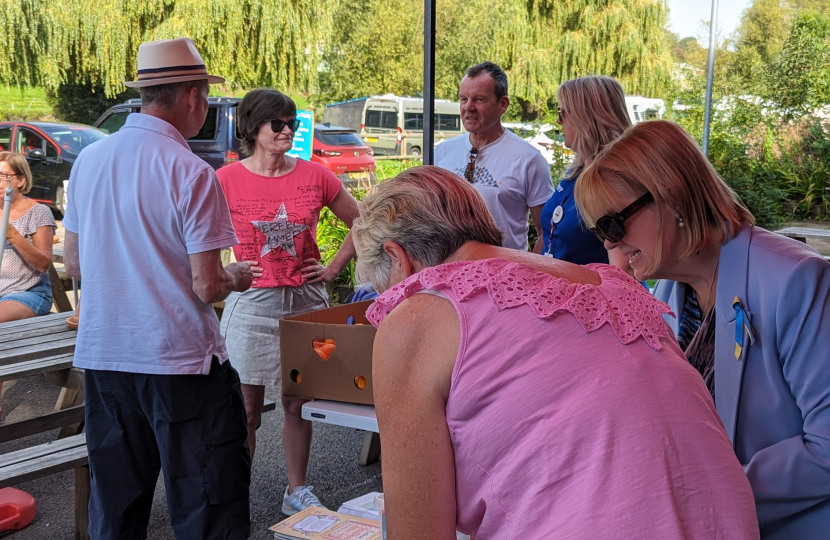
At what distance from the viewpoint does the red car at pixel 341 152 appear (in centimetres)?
1224

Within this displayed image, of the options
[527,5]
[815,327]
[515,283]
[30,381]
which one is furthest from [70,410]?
[527,5]

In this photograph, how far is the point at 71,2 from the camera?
1470 centimetres

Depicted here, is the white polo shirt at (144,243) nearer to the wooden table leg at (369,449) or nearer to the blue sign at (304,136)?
the wooden table leg at (369,449)

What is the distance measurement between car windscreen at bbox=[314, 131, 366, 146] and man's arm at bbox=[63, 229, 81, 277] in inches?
399

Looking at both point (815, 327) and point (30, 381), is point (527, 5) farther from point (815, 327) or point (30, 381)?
point (815, 327)

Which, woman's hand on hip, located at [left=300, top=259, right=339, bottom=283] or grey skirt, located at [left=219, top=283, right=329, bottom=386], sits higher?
woman's hand on hip, located at [left=300, top=259, right=339, bottom=283]

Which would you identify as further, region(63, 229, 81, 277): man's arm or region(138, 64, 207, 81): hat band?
region(63, 229, 81, 277): man's arm

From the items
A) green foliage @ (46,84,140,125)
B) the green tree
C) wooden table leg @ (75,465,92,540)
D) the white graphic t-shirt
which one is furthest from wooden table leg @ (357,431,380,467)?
green foliage @ (46,84,140,125)

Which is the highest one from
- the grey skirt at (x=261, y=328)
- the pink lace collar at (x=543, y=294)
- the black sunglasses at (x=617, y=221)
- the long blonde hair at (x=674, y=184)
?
the long blonde hair at (x=674, y=184)

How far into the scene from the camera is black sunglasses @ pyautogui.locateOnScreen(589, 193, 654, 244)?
1570 mm

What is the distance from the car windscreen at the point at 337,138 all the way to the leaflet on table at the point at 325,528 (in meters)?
10.9

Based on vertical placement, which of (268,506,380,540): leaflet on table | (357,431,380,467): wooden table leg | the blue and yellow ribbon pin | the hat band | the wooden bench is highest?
the hat band

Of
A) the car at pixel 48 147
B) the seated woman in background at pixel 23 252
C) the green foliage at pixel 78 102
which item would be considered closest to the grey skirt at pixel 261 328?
the seated woman in background at pixel 23 252

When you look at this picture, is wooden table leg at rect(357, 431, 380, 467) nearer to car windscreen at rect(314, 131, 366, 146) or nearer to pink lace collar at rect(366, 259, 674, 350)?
pink lace collar at rect(366, 259, 674, 350)
